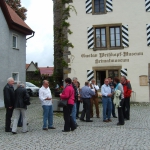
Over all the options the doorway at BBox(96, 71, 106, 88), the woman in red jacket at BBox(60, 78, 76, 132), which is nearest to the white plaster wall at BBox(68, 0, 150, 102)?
the doorway at BBox(96, 71, 106, 88)

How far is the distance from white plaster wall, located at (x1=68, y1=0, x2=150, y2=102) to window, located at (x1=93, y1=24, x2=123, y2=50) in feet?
0.97

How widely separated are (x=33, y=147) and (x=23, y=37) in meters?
13.8

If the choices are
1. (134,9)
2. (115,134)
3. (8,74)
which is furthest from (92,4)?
(115,134)

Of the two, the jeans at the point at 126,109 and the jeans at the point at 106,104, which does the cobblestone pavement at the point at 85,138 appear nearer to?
the jeans at the point at 106,104

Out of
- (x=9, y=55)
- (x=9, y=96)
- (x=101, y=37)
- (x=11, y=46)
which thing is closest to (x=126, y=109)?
(x=9, y=96)

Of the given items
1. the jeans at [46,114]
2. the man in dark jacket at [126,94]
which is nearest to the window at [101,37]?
the man in dark jacket at [126,94]

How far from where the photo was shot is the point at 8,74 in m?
16.7

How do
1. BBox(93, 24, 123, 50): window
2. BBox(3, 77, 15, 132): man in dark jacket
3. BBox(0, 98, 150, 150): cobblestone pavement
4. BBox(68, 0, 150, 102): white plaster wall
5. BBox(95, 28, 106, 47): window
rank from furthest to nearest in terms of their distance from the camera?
BBox(95, 28, 106, 47): window → BBox(93, 24, 123, 50): window → BBox(68, 0, 150, 102): white plaster wall → BBox(3, 77, 15, 132): man in dark jacket → BBox(0, 98, 150, 150): cobblestone pavement

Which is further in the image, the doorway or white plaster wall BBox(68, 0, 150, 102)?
the doorway

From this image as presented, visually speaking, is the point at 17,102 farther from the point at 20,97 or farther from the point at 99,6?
the point at 99,6

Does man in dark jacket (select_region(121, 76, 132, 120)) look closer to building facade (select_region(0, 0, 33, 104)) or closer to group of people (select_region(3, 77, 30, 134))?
group of people (select_region(3, 77, 30, 134))

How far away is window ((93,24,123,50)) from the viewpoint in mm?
17461

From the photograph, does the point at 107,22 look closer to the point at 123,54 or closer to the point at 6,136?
the point at 123,54

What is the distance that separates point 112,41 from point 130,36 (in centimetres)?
127
